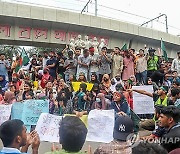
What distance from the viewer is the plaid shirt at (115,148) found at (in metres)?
3.08

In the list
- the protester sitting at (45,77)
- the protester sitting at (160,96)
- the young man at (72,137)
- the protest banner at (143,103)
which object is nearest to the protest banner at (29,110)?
the protest banner at (143,103)

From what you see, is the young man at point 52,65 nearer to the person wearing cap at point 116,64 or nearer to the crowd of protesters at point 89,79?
the crowd of protesters at point 89,79

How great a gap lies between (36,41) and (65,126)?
13760 mm

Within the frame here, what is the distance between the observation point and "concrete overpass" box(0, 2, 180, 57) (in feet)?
49.8

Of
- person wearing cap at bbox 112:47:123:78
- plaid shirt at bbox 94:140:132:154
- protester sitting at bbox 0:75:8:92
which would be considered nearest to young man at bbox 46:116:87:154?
plaid shirt at bbox 94:140:132:154

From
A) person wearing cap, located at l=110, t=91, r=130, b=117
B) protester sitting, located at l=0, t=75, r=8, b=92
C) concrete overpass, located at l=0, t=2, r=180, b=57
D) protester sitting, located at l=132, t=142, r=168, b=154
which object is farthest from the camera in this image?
concrete overpass, located at l=0, t=2, r=180, b=57

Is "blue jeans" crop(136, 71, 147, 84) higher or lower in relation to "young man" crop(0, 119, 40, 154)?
higher

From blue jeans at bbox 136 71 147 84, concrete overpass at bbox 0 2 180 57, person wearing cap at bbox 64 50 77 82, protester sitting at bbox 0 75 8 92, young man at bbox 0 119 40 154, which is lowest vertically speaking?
young man at bbox 0 119 40 154

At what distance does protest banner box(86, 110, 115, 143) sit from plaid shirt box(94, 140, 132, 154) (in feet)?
5.14

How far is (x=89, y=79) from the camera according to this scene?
9.90 metres

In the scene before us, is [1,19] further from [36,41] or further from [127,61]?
[127,61]

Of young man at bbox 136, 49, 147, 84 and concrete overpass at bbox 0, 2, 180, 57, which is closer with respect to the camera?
young man at bbox 136, 49, 147, 84

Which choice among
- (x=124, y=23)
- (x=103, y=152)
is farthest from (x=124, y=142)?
(x=124, y=23)

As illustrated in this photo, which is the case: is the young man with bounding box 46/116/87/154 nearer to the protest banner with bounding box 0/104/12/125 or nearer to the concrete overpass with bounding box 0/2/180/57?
the protest banner with bounding box 0/104/12/125
